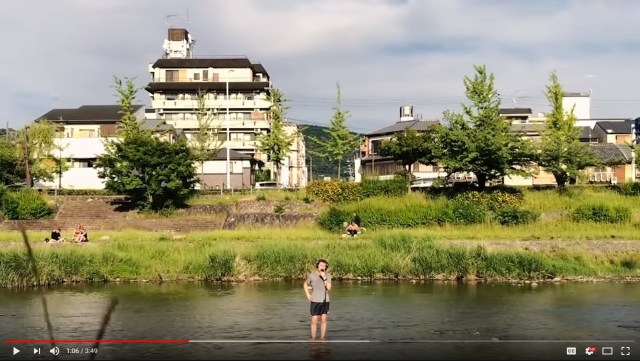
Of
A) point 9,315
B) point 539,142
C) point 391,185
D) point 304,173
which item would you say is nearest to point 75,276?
point 9,315

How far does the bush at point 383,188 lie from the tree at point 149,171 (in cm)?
1437

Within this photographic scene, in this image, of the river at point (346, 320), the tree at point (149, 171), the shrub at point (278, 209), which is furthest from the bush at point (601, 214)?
the tree at point (149, 171)

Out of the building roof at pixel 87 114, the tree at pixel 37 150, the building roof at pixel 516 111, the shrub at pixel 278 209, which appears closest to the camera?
the shrub at pixel 278 209

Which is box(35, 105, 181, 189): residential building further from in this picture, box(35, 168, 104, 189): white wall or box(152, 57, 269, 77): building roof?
box(152, 57, 269, 77): building roof

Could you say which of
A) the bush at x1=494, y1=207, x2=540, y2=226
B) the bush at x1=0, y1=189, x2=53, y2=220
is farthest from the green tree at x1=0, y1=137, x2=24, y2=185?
the bush at x1=494, y1=207, x2=540, y2=226

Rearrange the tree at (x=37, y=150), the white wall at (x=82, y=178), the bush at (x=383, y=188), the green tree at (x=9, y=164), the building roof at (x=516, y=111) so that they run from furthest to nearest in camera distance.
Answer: the building roof at (x=516, y=111) → the white wall at (x=82, y=178) → the tree at (x=37, y=150) → the green tree at (x=9, y=164) → the bush at (x=383, y=188)

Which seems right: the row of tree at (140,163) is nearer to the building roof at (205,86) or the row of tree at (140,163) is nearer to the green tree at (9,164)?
the green tree at (9,164)

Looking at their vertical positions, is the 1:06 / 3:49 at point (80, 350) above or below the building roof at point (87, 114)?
below

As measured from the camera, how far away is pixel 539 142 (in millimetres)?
50875

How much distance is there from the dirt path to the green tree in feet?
150

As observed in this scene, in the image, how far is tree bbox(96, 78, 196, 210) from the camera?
49188mm

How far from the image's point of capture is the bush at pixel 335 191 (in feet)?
162

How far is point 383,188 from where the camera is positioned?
50.0 metres

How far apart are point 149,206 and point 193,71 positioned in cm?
4473
